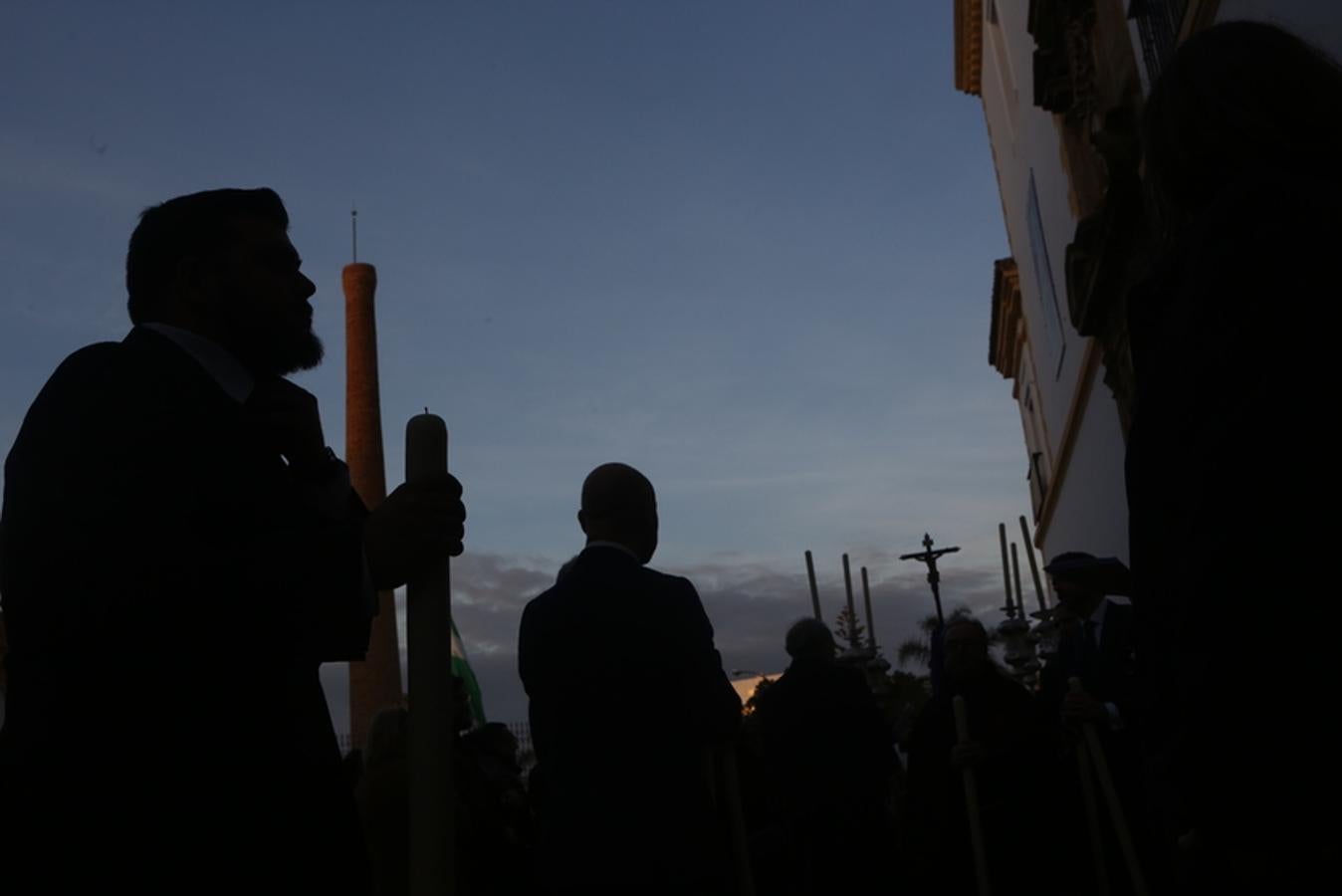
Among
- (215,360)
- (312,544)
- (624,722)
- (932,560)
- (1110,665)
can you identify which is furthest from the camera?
(932,560)

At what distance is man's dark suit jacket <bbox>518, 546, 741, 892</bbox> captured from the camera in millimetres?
2902

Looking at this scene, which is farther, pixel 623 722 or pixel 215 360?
pixel 623 722

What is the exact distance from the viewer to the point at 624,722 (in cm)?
303

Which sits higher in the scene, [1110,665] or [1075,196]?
[1075,196]

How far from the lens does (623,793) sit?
295cm

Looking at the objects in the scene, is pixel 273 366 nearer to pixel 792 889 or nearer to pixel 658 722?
Result: pixel 658 722

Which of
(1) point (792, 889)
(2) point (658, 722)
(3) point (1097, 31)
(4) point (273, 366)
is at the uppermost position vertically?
(3) point (1097, 31)

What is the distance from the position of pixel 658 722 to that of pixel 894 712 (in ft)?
32.0

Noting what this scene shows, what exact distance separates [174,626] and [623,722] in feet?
5.57

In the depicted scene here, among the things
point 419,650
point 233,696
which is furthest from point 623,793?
point 233,696

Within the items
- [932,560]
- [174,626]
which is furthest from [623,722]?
[932,560]

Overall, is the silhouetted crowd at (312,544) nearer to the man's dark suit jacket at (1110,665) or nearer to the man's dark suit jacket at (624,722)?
the man's dark suit jacket at (624,722)

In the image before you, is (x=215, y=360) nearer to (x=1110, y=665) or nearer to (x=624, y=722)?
(x=624, y=722)

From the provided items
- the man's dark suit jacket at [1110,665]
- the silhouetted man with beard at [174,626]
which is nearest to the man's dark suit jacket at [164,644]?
the silhouetted man with beard at [174,626]
